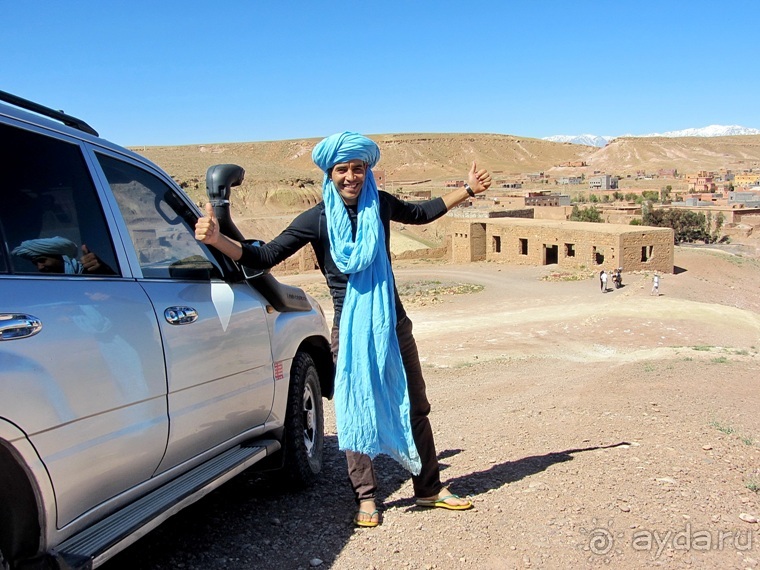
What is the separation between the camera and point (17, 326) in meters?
2.18

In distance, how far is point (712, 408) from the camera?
622cm

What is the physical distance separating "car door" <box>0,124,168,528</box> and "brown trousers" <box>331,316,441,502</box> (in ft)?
4.12

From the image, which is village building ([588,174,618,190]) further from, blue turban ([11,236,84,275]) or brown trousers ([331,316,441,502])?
blue turban ([11,236,84,275])

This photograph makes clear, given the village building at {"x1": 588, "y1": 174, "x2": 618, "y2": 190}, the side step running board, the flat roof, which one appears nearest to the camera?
the side step running board

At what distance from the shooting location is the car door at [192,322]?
3025mm

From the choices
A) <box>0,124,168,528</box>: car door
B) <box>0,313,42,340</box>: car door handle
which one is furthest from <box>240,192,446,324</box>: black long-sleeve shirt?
<box>0,313,42,340</box>: car door handle

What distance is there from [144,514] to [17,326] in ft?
3.16

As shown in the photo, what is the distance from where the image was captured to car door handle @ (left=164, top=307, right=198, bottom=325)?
2.99m

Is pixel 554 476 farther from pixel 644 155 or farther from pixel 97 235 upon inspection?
pixel 644 155

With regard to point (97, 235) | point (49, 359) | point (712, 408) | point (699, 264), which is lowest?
point (699, 264)

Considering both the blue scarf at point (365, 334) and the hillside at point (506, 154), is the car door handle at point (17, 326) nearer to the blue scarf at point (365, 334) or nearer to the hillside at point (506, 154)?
Result: the blue scarf at point (365, 334)

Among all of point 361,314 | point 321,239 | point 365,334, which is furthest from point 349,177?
point 365,334

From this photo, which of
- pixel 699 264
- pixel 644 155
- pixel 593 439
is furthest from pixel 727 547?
pixel 644 155

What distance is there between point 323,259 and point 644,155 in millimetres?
145804
